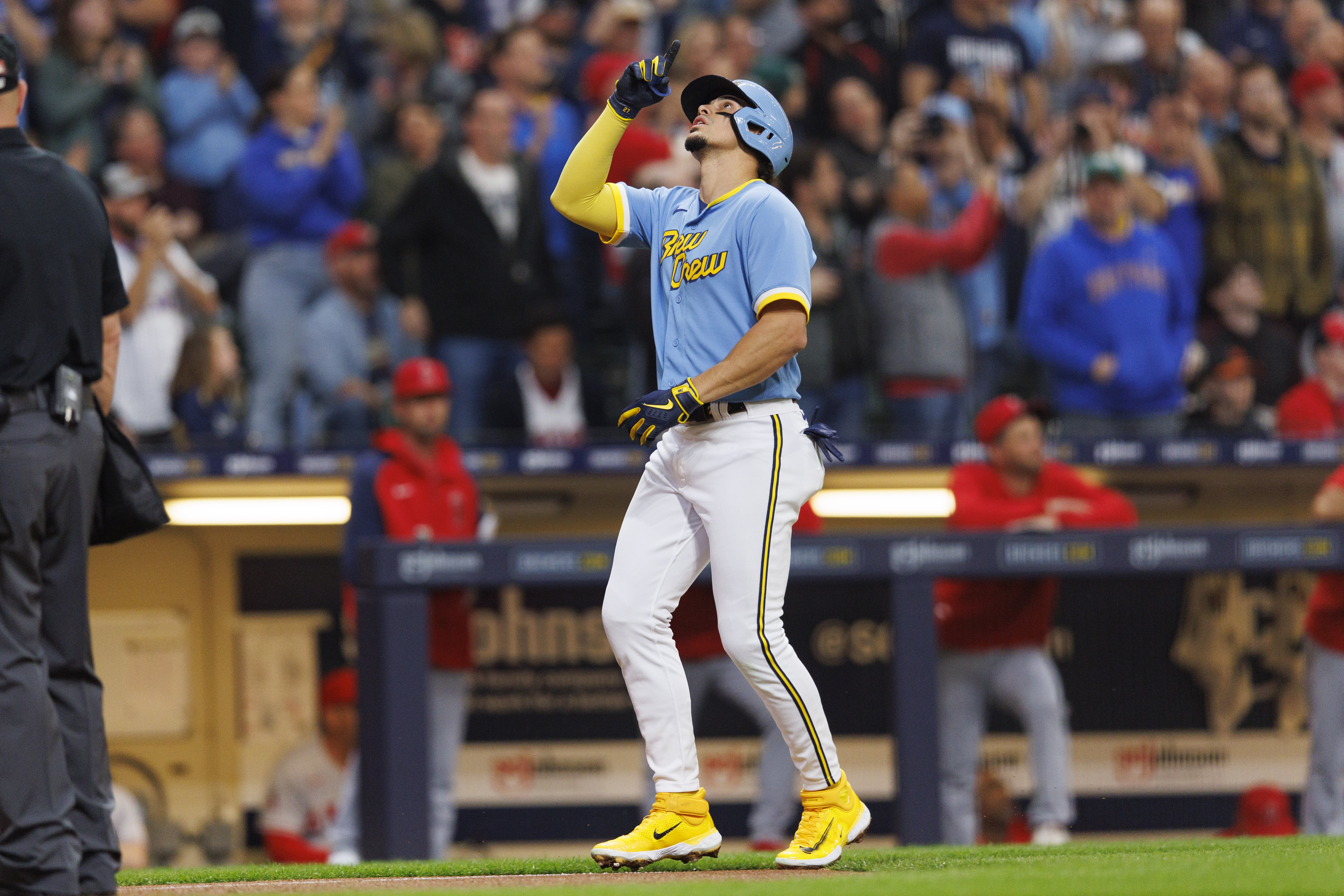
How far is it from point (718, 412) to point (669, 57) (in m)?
0.89

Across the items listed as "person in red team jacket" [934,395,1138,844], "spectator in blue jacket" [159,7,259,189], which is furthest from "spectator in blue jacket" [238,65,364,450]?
"person in red team jacket" [934,395,1138,844]

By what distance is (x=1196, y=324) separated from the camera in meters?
9.14

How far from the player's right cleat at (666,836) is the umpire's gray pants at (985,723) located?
194cm

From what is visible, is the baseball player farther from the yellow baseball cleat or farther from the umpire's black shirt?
the umpire's black shirt

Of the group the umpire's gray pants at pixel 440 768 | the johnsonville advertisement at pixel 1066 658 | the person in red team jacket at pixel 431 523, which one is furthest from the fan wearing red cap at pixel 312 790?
the johnsonville advertisement at pixel 1066 658

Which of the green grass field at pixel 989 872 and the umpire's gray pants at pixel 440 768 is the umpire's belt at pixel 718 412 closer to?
the green grass field at pixel 989 872

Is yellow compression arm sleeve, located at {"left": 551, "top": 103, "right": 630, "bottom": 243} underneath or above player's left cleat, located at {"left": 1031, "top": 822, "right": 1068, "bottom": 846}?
above

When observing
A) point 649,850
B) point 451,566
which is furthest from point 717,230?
point 451,566

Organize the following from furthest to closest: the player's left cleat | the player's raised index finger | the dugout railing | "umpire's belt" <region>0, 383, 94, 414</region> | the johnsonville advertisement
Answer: the johnsonville advertisement < the player's left cleat < the dugout railing < the player's raised index finger < "umpire's belt" <region>0, 383, 94, 414</region>

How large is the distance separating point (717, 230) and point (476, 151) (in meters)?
4.17

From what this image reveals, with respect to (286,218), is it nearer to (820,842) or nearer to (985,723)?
(985,723)

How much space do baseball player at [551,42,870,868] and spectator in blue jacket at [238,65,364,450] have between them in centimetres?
371

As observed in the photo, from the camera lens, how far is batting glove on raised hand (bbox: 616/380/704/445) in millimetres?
Result: 4141

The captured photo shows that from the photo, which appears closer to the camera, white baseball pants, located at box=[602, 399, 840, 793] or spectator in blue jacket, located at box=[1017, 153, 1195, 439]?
white baseball pants, located at box=[602, 399, 840, 793]
